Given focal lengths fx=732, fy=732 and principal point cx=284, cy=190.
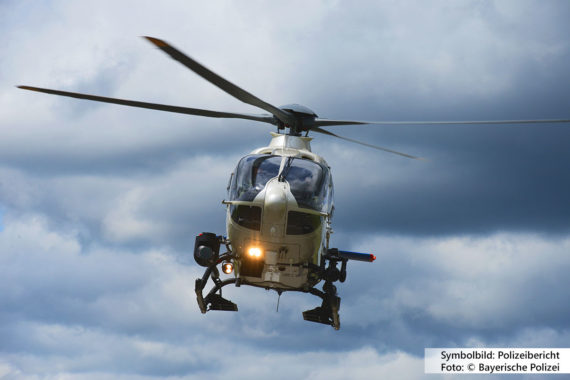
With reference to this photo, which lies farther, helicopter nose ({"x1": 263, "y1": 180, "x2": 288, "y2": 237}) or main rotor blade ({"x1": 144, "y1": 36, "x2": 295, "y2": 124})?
helicopter nose ({"x1": 263, "y1": 180, "x2": 288, "y2": 237})

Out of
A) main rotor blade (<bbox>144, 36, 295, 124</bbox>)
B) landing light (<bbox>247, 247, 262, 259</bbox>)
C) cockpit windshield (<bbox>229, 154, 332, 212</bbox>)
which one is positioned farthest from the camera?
cockpit windshield (<bbox>229, 154, 332, 212</bbox>)

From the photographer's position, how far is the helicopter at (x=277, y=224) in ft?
81.1

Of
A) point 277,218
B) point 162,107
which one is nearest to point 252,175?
point 277,218

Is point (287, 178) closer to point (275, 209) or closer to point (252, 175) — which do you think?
point (252, 175)

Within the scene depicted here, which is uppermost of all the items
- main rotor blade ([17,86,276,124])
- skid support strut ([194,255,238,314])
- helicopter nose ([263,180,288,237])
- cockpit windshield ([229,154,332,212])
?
main rotor blade ([17,86,276,124])

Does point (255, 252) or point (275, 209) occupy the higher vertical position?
point (275, 209)

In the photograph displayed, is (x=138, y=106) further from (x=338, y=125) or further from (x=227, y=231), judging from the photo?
(x=338, y=125)

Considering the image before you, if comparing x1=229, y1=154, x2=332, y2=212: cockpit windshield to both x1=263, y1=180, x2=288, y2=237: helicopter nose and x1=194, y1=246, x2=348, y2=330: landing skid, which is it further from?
x1=194, y1=246, x2=348, y2=330: landing skid

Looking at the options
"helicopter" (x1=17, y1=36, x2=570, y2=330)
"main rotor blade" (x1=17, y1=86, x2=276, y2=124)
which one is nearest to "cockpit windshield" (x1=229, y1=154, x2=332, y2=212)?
"helicopter" (x1=17, y1=36, x2=570, y2=330)

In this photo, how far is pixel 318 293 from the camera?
27719 millimetres

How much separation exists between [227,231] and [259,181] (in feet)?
7.99

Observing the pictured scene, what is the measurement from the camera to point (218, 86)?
2033 centimetres

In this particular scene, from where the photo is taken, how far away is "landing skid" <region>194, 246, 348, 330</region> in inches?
1064

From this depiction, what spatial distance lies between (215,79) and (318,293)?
36.8 feet
